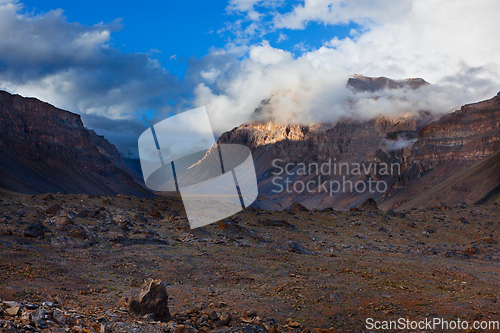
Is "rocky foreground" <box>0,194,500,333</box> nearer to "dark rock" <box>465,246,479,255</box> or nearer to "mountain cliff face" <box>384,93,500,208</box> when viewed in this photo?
"dark rock" <box>465,246,479,255</box>

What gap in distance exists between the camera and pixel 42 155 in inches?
6432

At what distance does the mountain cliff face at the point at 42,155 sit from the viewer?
134375 mm

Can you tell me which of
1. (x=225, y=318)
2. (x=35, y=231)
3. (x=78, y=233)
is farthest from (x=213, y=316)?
(x=35, y=231)

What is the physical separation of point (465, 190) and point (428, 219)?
359 ft

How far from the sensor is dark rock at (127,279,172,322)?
40.6 ft

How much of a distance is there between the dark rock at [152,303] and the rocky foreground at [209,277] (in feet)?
0.11

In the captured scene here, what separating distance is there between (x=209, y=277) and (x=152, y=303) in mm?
7519

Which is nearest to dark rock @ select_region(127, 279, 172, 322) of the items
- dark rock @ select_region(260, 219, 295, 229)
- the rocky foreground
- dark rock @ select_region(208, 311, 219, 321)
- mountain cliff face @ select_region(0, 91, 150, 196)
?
the rocky foreground

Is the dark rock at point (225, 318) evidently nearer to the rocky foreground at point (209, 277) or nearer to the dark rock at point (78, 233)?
the rocky foreground at point (209, 277)

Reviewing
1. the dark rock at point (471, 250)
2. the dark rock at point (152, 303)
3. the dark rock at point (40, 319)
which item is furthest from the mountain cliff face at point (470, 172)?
the dark rock at point (40, 319)

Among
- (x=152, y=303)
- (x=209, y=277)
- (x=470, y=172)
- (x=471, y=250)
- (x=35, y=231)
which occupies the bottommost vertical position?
(x=471, y=250)

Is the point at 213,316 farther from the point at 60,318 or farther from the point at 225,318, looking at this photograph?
the point at 60,318

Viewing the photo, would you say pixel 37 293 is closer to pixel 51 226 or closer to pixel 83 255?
pixel 83 255

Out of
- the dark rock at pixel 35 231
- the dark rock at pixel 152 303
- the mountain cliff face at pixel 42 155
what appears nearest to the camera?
the dark rock at pixel 152 303
